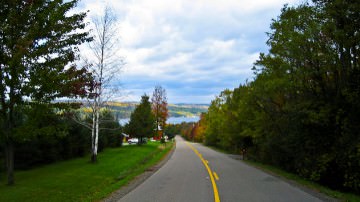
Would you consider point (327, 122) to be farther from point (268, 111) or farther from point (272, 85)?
point (268, 111)

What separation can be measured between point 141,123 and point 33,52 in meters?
32.2

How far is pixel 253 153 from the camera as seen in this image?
30703 mm

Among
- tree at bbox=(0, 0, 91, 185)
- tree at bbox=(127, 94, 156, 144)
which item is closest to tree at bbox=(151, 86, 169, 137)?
tree at bbox=(127, 94, 156, 144)

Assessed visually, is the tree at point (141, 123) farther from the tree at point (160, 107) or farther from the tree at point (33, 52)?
the tree at point (33, 52)

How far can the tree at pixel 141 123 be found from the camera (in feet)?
143

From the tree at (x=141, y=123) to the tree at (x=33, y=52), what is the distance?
99.1ft

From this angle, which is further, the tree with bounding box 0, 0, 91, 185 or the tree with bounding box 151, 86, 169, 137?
the tree with bounding box 151, 86, 169, 137

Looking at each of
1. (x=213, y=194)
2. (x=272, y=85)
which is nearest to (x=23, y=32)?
(x=213, y=194)

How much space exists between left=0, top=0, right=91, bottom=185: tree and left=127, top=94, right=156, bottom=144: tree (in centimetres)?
3021

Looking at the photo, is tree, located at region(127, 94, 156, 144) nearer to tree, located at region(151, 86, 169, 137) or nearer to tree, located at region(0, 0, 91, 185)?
tree, located at region(151, 86, 169, 137)

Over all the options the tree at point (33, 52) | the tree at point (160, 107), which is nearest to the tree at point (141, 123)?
the tree at point (160, 107)

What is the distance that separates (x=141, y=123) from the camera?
43.8 meters

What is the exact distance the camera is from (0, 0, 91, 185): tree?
38.7 ft

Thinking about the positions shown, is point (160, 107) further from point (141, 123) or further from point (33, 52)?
point (33, 52)
